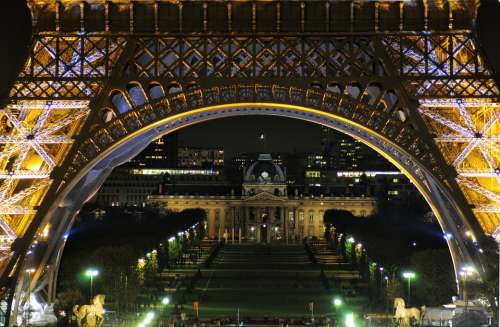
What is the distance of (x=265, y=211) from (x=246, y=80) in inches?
6065

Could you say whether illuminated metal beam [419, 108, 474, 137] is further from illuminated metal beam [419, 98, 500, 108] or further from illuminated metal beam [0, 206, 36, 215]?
illuminated metal beam [0, 206, 36, 215]

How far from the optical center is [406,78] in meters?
43.3

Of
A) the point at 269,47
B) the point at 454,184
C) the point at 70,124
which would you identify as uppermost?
the point at 269,47

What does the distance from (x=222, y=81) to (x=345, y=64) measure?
18.5 ft

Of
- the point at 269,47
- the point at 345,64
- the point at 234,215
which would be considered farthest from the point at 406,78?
the point at 234,215

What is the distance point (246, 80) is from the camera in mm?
42938

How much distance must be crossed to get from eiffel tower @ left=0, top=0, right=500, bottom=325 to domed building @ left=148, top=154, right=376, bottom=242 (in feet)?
489

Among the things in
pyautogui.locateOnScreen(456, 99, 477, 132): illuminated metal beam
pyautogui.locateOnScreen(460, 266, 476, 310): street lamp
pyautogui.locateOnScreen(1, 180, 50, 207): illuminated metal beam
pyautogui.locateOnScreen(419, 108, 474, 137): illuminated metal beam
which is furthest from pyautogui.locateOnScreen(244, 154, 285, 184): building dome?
pyautogui.locateOnScreen(1, 180, 50, 207): illuminated metal beam

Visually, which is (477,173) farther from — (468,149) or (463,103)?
(463,103)

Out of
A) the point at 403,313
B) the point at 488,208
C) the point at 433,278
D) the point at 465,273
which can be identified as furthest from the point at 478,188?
the point at 433,278

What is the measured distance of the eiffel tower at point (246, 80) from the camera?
4234 cm

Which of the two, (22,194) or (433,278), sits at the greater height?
(22,194)

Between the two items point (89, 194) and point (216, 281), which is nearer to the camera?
point (89, 194)

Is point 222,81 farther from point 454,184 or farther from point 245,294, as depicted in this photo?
point 245,294
